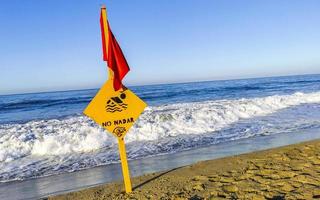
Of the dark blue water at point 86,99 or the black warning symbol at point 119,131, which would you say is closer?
the black warning symbol at point 119,131

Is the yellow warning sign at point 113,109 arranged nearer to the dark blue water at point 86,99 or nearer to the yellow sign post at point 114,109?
the yellow sign post at point 114,109

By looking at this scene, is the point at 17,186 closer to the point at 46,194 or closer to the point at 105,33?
the point at 46,194

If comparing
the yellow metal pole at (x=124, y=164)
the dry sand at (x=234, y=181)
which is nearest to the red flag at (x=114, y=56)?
the yellow metal pole at (x=124, y=164)

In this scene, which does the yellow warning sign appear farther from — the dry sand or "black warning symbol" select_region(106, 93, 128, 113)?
the dry sand

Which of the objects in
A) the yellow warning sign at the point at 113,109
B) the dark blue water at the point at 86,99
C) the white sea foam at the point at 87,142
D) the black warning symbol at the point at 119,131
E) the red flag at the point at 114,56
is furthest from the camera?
the dark blue water at the point at 86,99

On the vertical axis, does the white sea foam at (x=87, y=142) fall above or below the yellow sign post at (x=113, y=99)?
below

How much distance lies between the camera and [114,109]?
4.51 m

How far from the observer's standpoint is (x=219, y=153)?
7.70 meters

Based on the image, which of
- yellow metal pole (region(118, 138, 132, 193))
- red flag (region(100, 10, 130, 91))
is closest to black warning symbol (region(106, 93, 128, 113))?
red flag (region(100, 10, 130, 91))

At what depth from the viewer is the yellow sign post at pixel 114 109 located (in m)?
4.37

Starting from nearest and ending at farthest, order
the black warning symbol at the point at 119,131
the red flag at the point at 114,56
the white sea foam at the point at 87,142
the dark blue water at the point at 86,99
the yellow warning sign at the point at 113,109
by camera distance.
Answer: the red flag at the point at 114,56 → the yellow warning sign at the point at 113,109 → the black warning symbol at the point at 119,131 → the white sea foam at the point at 87,142 → the dark blue water at the point at 86,99

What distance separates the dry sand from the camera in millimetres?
4465

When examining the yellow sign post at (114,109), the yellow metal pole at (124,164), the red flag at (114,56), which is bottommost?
the yellow metal pole at (124,164)

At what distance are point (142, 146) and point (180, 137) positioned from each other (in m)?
1.66
